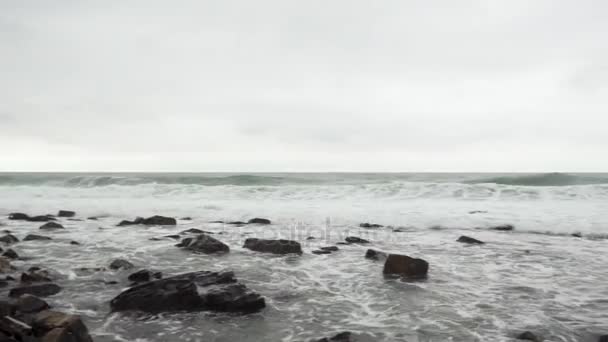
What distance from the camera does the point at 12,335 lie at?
3750mm

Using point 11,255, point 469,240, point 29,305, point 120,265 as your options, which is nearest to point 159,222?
point 11,255

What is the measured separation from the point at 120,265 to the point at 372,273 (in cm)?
499

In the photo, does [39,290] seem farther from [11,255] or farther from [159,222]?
[159,222]

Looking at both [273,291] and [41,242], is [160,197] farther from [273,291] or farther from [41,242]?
[273,291]

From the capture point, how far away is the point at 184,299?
5.52 metres

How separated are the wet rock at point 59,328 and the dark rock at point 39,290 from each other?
2.19 meters

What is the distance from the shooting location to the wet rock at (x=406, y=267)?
755 cm

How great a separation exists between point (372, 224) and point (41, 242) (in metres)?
10.9

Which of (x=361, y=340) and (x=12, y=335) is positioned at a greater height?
(x=12, y=335)

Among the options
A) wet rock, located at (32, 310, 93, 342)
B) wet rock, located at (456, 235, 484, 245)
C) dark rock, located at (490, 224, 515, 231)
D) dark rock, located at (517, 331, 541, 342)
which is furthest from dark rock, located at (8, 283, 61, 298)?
dark rock, located at (490, 224, 515, 231)

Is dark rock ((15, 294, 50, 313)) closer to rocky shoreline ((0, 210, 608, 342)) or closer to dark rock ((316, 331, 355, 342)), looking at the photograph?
rocky shoreline ((0, 210, 608, 342))

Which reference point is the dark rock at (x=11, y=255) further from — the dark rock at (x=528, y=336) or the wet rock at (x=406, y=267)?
the dark rock at (x=528, y=336)

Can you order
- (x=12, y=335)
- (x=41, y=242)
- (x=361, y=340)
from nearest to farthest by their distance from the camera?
(x=12, y=335) < (x=361, y=340) < (x=41, y=242)

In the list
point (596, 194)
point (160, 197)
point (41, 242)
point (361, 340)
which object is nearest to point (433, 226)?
point (361, 340)
